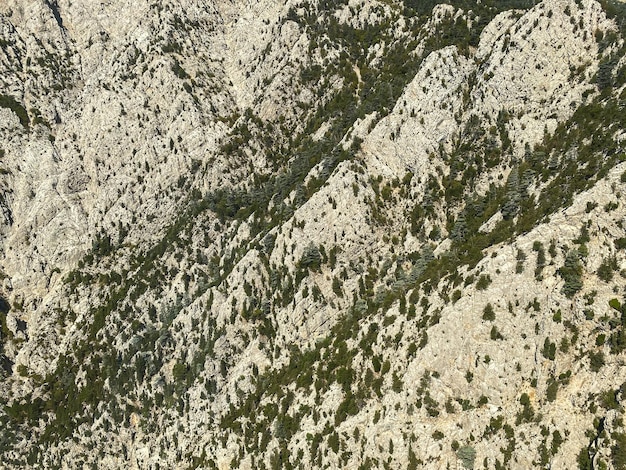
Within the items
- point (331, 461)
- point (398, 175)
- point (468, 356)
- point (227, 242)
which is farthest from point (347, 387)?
point (227, 242)

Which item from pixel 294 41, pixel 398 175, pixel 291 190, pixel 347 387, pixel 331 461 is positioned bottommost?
pixel 331 461

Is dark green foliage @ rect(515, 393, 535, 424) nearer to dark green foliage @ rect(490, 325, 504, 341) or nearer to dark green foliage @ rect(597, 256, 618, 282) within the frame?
dark green foliage @ rect(490, 325, 504, 341)

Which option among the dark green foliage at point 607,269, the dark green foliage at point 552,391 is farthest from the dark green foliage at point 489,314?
the dark green foliage at point 607,269

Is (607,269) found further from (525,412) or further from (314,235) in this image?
(314,235)

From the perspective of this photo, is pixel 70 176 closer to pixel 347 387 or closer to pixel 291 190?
pixel 291 190

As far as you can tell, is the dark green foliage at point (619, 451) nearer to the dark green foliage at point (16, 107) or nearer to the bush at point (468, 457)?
the bush at point (468, 457)

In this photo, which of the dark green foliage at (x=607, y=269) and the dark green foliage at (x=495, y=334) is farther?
the dark green foliage at (x=495, y=334)

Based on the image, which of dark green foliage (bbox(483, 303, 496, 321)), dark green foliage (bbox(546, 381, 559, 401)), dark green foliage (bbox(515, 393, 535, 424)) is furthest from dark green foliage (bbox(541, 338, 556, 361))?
dark green foliage (bbox(483, 303, 496, 321))

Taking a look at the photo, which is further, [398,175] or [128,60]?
[128,60]
